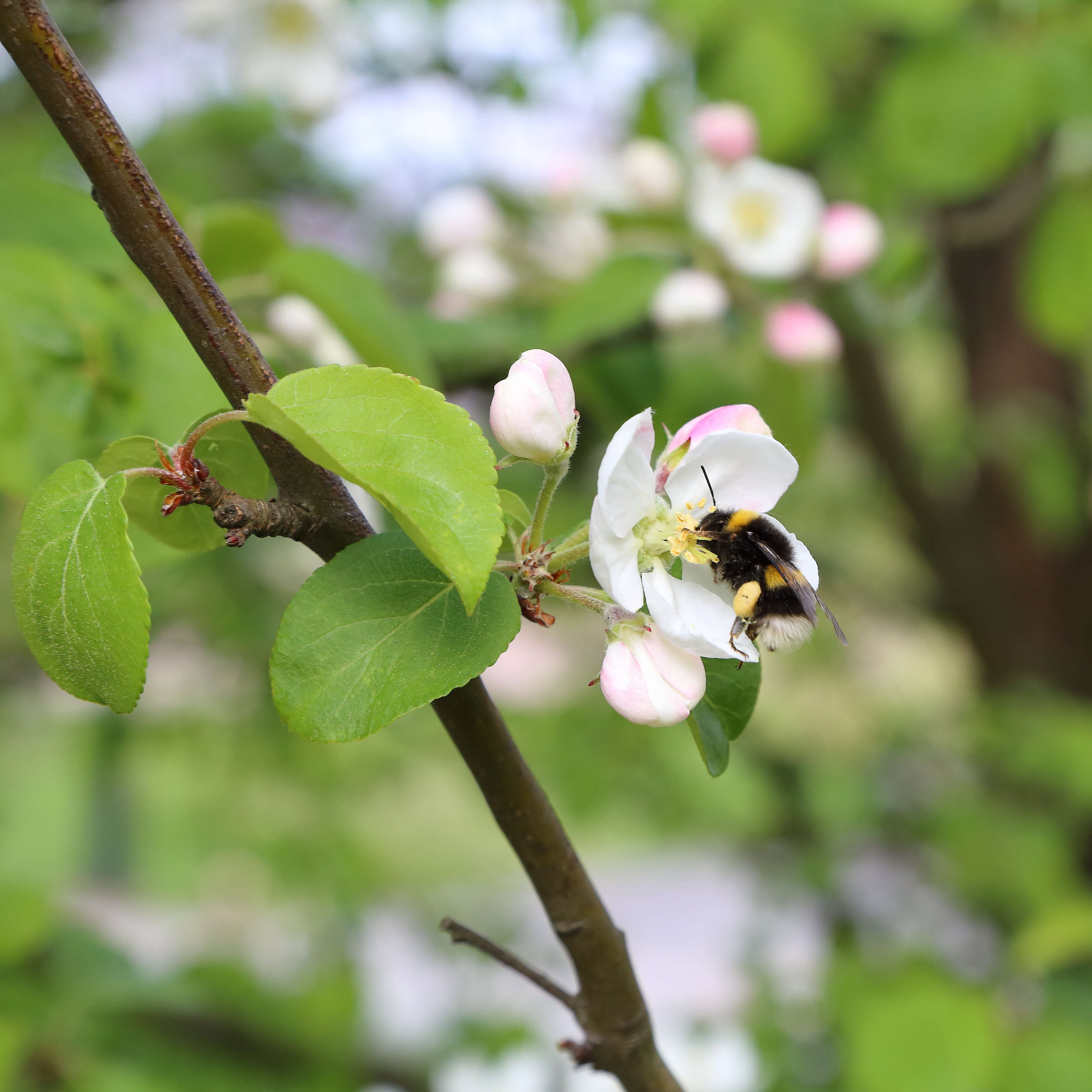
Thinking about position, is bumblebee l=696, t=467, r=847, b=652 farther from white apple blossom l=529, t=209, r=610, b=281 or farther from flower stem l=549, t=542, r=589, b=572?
white apple blossom l=529, t=209, r=610, b=281

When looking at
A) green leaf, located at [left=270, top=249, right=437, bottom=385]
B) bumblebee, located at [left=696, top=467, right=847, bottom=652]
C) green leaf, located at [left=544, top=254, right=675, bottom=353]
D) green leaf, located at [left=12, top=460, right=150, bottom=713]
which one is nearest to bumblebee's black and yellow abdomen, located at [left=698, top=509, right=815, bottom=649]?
bumblebee, located at [left=696, top=467, right=847, bottom=652]

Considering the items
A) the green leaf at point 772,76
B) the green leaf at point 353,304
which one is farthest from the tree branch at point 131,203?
the green leaf at point 772,76

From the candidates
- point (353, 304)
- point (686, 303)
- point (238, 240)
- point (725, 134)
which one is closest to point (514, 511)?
point (353, 304)

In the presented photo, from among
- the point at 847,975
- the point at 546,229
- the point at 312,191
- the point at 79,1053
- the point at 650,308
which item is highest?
the point at 312,191

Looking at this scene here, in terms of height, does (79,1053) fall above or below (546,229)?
below

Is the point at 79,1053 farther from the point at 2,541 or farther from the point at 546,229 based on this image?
the point at 2,541

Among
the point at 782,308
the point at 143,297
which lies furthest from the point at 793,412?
the point at 143,297
